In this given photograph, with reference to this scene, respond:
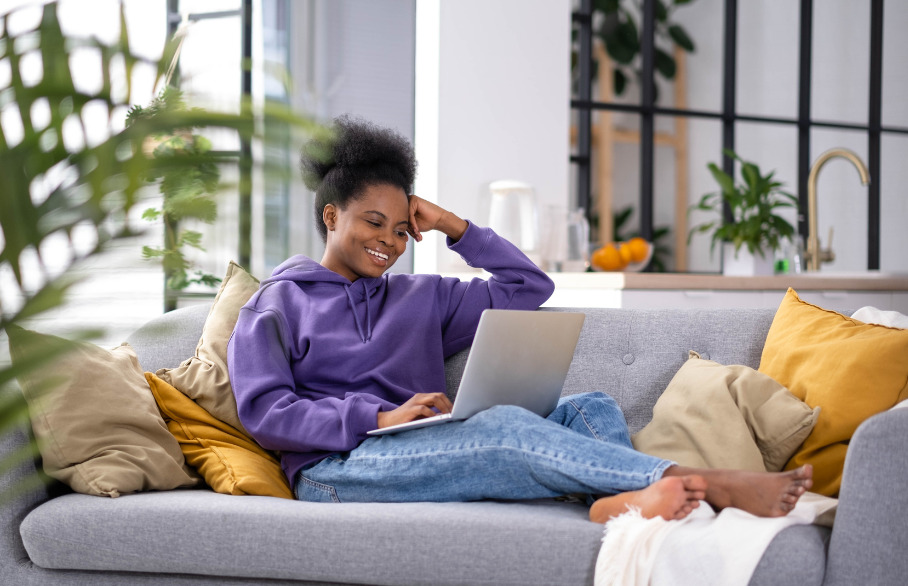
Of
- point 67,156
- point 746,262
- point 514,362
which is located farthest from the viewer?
point 746,262

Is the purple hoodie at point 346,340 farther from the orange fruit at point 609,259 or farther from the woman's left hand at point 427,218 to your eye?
the orange fruit at point 609,259

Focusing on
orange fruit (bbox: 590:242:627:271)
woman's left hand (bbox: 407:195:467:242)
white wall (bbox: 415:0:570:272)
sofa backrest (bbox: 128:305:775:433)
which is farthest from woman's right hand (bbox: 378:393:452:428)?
orange fruit (bbox: 590:242:627:271)

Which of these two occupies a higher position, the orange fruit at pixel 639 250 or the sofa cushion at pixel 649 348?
the orange fruit at pixel 639 250

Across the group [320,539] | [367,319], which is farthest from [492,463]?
[367,319]

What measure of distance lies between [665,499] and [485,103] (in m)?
2.43

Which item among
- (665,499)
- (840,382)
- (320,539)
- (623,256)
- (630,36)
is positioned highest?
(630,36)

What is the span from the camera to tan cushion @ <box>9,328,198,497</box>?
63.7 inches

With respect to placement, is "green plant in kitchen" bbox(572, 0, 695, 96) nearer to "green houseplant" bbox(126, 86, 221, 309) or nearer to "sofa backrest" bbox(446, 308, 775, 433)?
"sofa backrest" bbox(446, 308, 775, 433)

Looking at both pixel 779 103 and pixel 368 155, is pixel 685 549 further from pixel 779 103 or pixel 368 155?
pixel 779 103

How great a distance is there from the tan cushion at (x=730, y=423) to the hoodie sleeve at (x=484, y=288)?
0.46 m

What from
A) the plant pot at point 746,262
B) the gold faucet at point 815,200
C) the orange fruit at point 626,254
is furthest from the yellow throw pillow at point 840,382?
the gold faucet at point 815,200

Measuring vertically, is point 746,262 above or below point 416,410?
above

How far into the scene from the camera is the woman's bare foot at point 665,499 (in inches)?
53.8

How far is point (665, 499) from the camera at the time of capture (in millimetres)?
1366
